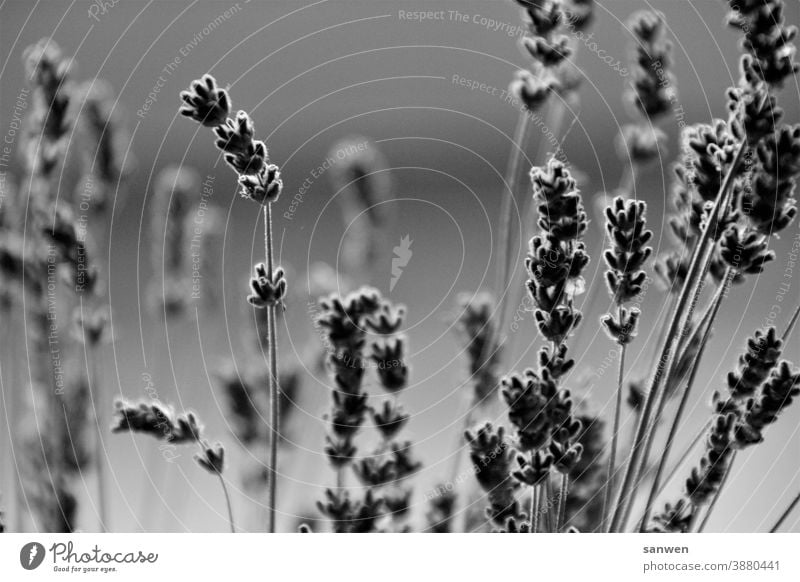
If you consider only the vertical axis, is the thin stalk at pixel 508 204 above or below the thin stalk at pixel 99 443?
above

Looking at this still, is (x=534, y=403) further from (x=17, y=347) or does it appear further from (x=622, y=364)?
(x=17, y=347)

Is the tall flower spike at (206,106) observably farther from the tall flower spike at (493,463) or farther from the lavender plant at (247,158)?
the tall flower spike at (493,463)

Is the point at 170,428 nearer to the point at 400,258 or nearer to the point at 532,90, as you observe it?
the point at 400,258

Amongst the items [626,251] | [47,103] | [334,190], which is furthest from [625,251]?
[47,103]

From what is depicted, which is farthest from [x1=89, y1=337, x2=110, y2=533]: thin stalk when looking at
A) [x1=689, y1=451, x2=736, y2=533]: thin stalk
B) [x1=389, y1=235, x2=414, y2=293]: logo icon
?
[x1=689, y1=451, x2=736, y2=533]: thin stalk

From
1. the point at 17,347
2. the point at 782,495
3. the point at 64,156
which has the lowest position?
the point at 782,495

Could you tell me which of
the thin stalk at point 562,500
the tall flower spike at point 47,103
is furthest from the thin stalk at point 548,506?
the tall flower spike at point 47,103

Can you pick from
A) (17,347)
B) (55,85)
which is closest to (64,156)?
(55,85)
